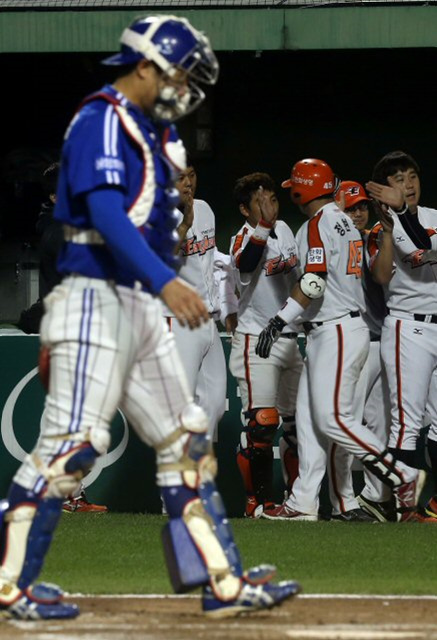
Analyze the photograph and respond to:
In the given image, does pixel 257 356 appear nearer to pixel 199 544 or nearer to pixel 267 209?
pixel 267 209

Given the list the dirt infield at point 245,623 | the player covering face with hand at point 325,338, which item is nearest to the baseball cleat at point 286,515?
the player covering face with hand at point 325,338

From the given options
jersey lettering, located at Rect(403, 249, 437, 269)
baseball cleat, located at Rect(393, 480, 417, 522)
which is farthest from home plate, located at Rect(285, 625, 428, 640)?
jersey lettering, located at Rect(403, 249, 437, 269)

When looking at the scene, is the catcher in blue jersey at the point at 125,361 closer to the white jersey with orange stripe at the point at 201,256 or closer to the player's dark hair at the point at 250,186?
the white jersey with orange stripe at the point at 201,256

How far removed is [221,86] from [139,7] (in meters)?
1.56

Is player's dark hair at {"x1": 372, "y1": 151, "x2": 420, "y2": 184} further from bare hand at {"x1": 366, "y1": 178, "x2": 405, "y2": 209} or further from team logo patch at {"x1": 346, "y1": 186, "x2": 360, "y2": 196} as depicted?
team logo patch at {"x1": 346, "y1": 186, "x2": 360, "y2": 196}

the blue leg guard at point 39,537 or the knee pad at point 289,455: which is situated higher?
the blue leg guard at point 39,537

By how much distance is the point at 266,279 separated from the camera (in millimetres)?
8602

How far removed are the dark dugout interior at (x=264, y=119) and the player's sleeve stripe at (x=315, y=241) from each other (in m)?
4.00

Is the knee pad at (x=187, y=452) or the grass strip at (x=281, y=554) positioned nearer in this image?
the knee pad at (x=187, y=452)

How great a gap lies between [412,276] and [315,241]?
0.58m

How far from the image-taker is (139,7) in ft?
35.4

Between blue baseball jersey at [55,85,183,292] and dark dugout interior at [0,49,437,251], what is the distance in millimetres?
7595

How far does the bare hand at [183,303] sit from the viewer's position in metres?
4.11

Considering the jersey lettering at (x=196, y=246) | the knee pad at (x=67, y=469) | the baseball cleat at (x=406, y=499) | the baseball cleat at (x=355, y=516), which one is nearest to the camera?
the knee pad at (x=67, y=469)
